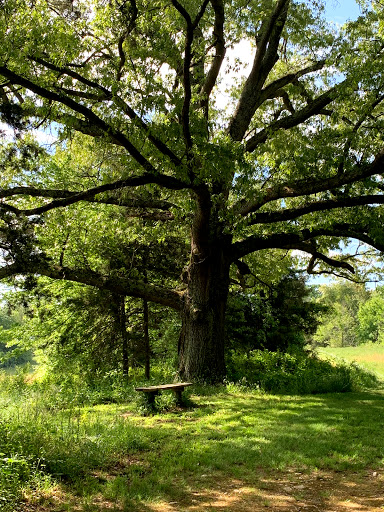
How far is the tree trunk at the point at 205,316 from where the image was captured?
12750mm

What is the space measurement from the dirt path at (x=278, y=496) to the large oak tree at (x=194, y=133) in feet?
15.9

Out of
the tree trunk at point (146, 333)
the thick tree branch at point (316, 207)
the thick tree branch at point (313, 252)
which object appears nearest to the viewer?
the thick tree branch at point (316, 207)

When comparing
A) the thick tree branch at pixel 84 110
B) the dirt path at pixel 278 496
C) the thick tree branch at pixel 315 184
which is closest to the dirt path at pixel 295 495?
the dirt path at pixel 278 496

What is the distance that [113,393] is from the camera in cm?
1209

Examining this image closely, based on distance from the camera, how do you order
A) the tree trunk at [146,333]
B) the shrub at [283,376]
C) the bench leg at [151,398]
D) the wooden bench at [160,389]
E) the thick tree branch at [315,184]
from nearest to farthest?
1. the wooden bench at [160,389]
2. the bench leg at [151,398]
3. the thick tree branch at [315,184]
4. the shrub at [283,376]
5. the tree trunk at [146,333]

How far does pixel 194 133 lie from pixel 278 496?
6895 millimetres

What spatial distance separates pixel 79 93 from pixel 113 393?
7.49m

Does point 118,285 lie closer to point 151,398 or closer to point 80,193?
point 80,193

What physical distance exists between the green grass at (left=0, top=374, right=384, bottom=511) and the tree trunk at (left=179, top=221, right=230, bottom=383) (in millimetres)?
2584

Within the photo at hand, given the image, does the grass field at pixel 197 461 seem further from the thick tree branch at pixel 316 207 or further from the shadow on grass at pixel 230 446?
the thick tree branch at pixel 316 207

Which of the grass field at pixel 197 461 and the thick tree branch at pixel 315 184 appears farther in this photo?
the thick tree branch at pixel 315 184

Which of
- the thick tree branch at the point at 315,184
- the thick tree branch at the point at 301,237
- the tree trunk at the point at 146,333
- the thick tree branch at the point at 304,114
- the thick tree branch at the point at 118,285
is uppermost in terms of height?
the thick tree branch at the point at 304,114

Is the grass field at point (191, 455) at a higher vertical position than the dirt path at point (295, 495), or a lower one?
higher

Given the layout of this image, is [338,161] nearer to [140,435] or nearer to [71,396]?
[140,435]
